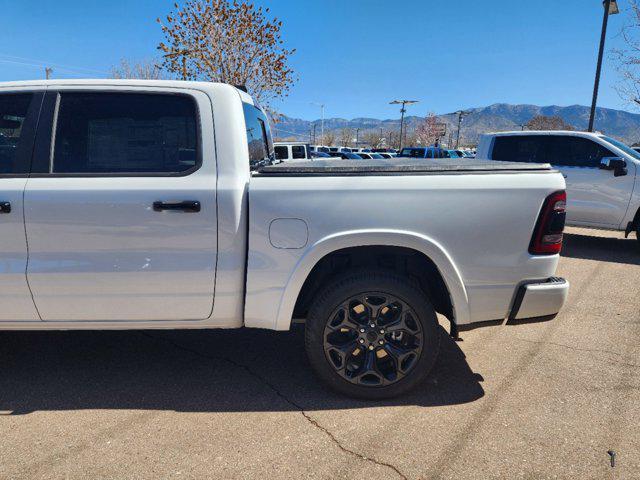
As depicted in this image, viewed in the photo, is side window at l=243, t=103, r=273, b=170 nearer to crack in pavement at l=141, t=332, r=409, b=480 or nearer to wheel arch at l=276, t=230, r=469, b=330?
wheel arch at l=276, t=230, r=469, b=330

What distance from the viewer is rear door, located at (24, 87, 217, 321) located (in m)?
2.70

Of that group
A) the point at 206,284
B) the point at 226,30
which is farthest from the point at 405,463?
the point at 226,30

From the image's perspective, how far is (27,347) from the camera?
379 centimetres

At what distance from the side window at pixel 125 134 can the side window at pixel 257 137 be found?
40cm

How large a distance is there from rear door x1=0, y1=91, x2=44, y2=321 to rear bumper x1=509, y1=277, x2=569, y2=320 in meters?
2.94

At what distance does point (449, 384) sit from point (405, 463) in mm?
975

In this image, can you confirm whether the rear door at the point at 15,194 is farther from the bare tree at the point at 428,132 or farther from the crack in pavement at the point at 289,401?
the bare tree at the point at 428,132

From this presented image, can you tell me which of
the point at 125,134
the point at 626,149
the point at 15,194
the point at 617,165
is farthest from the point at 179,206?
the point at 626,149

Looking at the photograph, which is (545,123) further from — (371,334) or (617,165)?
(371,334)

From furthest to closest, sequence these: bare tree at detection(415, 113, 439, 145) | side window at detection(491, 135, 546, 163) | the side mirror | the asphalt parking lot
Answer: bare tree at detection(415, 113, 439, 145), side window at detection(491, 135, 546, 163), the side mirror, the asphalt parking lot

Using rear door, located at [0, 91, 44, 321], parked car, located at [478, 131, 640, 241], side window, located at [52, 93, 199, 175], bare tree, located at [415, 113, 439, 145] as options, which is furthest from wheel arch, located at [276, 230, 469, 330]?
bare tree, located at [415, 113, 439, 145]

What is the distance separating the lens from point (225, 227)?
8.91 feet

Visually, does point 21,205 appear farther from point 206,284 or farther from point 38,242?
point 206,284

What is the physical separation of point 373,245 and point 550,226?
1.05 metres
